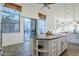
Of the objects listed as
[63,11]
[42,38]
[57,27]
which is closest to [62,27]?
[57,27]

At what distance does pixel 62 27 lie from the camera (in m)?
3.25

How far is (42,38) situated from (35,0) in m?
1.39

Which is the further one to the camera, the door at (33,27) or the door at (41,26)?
the door at (33,27)

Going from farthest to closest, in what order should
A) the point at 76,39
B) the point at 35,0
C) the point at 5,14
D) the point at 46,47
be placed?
the point at 76,39, the point at 46,47, the point at 5,14, the point at 35,0

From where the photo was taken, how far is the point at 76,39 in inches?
163

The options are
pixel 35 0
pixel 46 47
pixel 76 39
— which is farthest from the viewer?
pixel 76 39

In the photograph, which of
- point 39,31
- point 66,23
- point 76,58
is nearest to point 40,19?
point 39,31

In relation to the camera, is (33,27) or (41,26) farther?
(33,27)

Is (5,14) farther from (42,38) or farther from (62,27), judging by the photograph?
(62,27)

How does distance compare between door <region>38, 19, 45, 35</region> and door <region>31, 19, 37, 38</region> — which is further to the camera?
door <region>31, 19, 37, 38</region>

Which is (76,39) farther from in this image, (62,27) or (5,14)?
(5,14)

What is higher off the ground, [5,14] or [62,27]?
[5,14]

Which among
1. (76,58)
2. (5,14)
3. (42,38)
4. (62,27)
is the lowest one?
(76,58)

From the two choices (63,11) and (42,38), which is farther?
(42,38)
